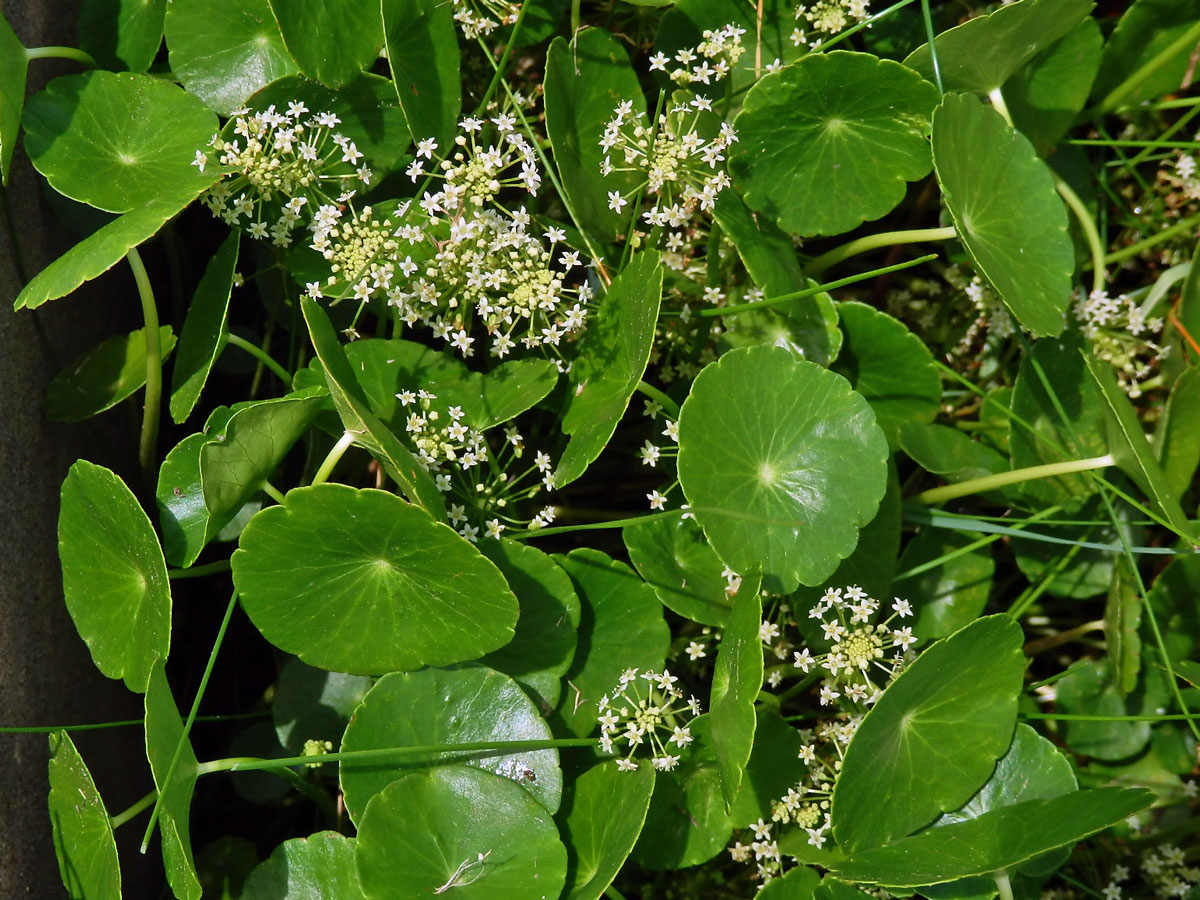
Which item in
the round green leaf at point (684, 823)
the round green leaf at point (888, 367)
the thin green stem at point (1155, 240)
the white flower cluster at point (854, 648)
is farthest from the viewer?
the thin green stem at point (1155, 240)

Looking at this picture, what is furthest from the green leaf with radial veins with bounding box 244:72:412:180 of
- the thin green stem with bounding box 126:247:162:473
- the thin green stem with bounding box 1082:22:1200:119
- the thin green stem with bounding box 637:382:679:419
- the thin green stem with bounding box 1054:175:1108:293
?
the thin green stem with bounding box 1082:22:1200:119

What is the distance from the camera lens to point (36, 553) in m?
1.85

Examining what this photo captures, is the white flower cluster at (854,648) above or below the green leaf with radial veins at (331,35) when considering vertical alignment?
below

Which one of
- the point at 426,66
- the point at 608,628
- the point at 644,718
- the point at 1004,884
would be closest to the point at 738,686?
the point at 644,718

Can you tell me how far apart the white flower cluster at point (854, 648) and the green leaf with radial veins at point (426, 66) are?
3.79 feet

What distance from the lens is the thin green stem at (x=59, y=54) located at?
1.78 meters

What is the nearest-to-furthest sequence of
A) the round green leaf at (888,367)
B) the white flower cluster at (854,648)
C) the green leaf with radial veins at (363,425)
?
the green leaf with radial veins at (363,425) < the white flower cluster at (854,648) < the round green leaf at (888,367)

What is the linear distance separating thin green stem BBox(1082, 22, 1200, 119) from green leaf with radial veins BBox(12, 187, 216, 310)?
2.06 meters

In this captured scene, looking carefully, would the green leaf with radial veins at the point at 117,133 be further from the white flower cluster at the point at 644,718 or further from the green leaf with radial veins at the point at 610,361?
the white flower cluster at the point at 644,718

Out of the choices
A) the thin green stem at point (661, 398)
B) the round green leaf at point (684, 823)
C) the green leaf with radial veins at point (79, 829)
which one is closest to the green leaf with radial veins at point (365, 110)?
the thin green stem at point (661, 398)

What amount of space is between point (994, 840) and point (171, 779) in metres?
1.43

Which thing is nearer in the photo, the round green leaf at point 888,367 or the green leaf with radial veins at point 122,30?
the green leaf with radial veins at point 122,30

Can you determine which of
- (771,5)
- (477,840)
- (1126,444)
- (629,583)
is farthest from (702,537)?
(771,5)

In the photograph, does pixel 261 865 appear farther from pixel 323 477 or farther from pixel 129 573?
pixel 323 477
